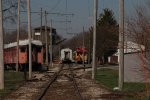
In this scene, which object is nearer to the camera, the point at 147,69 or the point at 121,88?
the point at 147,69

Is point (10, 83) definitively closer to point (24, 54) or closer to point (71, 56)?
point (24, 54)

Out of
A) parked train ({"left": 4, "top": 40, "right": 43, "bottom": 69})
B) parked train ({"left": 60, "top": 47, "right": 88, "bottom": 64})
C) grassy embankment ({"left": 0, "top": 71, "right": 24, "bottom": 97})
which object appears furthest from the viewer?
parked train ({"left": 60, "top": 47, "right": 88, "bottom": 64})

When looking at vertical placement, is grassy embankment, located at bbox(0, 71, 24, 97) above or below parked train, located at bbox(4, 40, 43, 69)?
below

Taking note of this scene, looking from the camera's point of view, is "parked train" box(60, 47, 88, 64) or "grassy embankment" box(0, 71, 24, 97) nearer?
"grassy embankment" box(0, 71, 24, 97)

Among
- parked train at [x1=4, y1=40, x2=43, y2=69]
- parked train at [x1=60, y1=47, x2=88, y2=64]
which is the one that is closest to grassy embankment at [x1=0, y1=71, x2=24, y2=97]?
parked train at [x1=4, y1=40, x2=43, y2=69]

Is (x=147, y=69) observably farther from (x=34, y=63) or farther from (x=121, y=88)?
(x=34, y=63)

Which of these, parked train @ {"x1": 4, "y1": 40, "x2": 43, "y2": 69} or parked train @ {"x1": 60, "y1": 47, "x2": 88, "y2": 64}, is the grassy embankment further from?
parked train @ {"x1": 60, "y1": 47, "x2": 88, "y2": 64}

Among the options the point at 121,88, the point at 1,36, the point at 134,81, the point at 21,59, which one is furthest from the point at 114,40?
the point at 21,59

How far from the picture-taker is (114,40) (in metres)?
18.9

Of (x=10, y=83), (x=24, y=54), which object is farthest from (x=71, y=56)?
(x=10, y=83)

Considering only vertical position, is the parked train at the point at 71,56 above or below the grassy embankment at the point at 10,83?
above

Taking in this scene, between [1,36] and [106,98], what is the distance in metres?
8.39

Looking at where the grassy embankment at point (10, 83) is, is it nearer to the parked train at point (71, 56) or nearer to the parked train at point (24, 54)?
the parked train at point (24, 54)

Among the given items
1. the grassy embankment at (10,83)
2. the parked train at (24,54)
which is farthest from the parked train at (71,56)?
the grassy embankment at (10,83)
